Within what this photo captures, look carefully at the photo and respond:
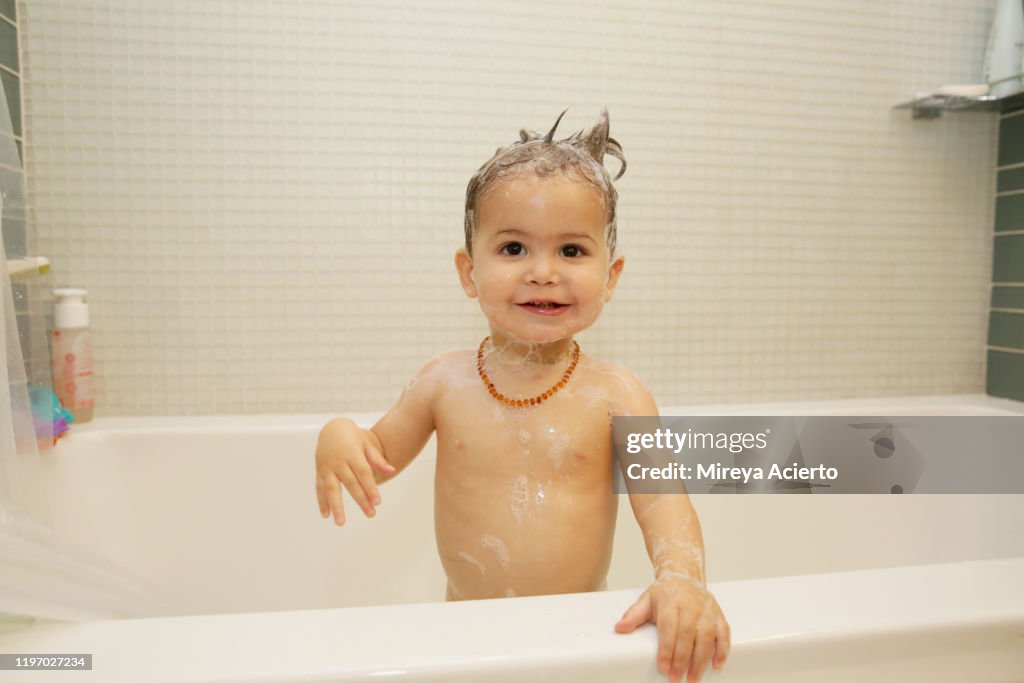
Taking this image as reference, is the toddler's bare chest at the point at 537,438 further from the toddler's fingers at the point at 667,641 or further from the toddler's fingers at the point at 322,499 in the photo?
the toddler's fingers at the point at 667,641

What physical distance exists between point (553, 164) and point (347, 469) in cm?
37

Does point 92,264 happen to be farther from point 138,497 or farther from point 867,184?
point 867,184

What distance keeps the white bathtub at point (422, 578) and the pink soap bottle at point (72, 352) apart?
0.06m

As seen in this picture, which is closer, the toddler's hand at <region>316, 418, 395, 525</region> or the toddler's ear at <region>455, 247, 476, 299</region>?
the toddler's hand at <region>316, 418, 395, 525</region>

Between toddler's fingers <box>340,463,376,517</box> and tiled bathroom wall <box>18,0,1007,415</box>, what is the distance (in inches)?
23.6

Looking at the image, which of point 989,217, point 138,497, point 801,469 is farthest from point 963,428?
point 138,497

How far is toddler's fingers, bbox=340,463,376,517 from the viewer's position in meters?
0.65

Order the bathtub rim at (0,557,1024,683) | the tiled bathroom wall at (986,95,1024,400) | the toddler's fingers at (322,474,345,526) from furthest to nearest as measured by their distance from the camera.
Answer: the tiled bathroom wall at (986,95,1024,400)
the toddler's fingers at (322,474,345,526)
the bathtub rim at (0,557,1024,683)

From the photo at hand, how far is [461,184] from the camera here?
1247 millimetres

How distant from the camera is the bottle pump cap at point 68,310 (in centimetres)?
107

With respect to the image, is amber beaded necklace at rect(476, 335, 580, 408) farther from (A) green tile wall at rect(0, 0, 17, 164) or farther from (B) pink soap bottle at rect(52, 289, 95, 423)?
(A) green tile wall at rect(0, 0, 17, 164)

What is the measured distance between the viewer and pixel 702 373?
1.37 metres

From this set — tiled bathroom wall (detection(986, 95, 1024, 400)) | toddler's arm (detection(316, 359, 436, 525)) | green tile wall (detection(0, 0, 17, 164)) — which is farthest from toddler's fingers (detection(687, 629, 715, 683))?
tiled bathroom wall (detection(986, 95, 1024, 400))

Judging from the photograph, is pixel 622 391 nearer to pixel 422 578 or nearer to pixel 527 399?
pixel 527 399
